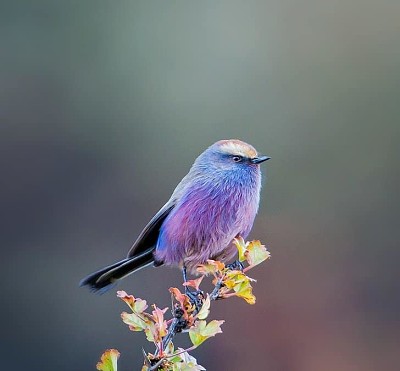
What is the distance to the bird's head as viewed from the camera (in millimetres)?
2514

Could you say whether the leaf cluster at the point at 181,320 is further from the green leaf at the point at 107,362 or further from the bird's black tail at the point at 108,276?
the bird's black tail at the point at 108,276

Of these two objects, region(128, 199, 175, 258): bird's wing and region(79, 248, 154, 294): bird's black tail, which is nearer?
region(79, 248, 154, 294): bird's black tail

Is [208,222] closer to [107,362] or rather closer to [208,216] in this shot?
[208,216]

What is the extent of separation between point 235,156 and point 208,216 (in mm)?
238

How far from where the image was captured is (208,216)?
2457 millimetres

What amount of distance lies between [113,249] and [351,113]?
6.70ft

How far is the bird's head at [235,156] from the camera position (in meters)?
2.51

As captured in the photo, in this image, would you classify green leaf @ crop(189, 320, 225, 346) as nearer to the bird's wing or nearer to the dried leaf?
the dried leaf

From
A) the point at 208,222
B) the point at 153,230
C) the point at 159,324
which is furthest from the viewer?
the point at 153,230

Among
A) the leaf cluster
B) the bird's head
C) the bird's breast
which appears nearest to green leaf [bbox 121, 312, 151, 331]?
the leaf cluster

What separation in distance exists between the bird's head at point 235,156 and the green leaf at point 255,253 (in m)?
0.80

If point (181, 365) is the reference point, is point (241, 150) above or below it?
above

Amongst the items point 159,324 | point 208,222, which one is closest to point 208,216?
point 208,222

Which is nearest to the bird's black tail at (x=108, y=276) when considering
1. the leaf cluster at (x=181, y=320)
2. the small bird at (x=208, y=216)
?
the small bird at (x=208, y=216)
